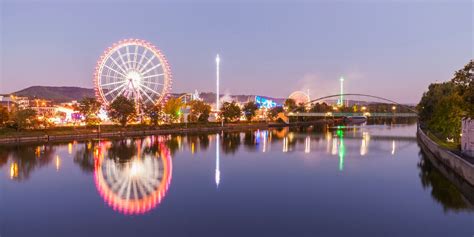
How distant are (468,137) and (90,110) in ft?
128

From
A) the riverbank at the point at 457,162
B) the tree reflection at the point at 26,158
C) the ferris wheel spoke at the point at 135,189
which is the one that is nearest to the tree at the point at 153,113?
the tree reflection at the point at 26,158

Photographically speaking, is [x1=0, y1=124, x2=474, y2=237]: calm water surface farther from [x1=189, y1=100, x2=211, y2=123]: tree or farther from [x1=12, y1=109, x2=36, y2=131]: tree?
[x1=189, y1=100, x2=211, y2=123]: tree

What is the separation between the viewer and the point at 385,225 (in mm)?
13594

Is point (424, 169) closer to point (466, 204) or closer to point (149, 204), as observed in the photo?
point (466, 204)

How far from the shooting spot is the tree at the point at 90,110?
46.8 m

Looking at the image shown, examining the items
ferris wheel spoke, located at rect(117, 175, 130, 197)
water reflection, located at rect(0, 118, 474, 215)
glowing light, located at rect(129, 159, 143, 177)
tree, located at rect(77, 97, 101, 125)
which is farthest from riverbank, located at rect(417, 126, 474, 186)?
tree, located at rect(77, 97, 101, 125)

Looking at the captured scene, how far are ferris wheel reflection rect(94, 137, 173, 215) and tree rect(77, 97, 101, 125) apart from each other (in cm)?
1329

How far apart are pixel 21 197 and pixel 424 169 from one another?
22358mm

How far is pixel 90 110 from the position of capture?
47000 mm

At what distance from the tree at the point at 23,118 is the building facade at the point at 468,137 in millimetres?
36814

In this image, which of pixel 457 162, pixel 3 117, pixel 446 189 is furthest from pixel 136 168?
pixel 3 117

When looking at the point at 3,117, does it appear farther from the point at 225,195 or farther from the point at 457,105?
the point at 457,105

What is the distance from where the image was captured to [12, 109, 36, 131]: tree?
38344 millimetres

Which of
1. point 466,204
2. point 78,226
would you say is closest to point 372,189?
point 466,204
